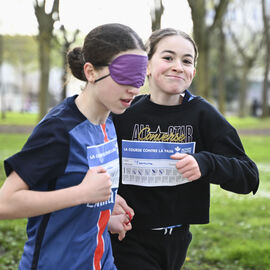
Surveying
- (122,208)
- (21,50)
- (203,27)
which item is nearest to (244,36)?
(21,50)

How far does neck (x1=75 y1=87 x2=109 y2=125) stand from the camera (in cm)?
229

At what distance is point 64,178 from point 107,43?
27.6 inches

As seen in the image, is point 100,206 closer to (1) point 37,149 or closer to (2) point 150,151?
(1) point 37,149

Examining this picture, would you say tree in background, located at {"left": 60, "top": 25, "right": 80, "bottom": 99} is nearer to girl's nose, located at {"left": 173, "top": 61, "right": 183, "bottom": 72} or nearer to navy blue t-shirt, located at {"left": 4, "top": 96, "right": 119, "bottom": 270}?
navy blue t-shirt, located at {"left": 4, "top": 96, "right": 119, "bottom": 270}

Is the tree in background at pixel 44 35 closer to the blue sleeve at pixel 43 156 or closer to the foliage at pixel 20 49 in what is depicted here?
the blue sleeve at pixel 43 156

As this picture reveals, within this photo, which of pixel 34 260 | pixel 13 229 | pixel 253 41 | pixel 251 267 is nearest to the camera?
pixel 34 260

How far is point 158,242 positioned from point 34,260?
3.36ft

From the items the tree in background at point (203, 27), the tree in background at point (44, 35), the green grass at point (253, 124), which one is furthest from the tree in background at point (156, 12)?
the green grass at point (253, 124)

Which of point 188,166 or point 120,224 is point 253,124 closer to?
point 120,224

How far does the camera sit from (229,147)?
2.85 metres

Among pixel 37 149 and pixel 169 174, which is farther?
pixel 169 174

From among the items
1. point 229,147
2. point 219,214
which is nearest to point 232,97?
point 219,214

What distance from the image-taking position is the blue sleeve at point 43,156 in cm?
198

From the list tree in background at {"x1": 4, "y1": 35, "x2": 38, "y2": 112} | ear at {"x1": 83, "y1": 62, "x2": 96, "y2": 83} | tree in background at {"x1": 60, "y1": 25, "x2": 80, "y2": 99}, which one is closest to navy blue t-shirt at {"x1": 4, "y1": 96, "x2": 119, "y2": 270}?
ear at {"x1": 83, "y1": 62, "x2": 96, "y2": 83}
